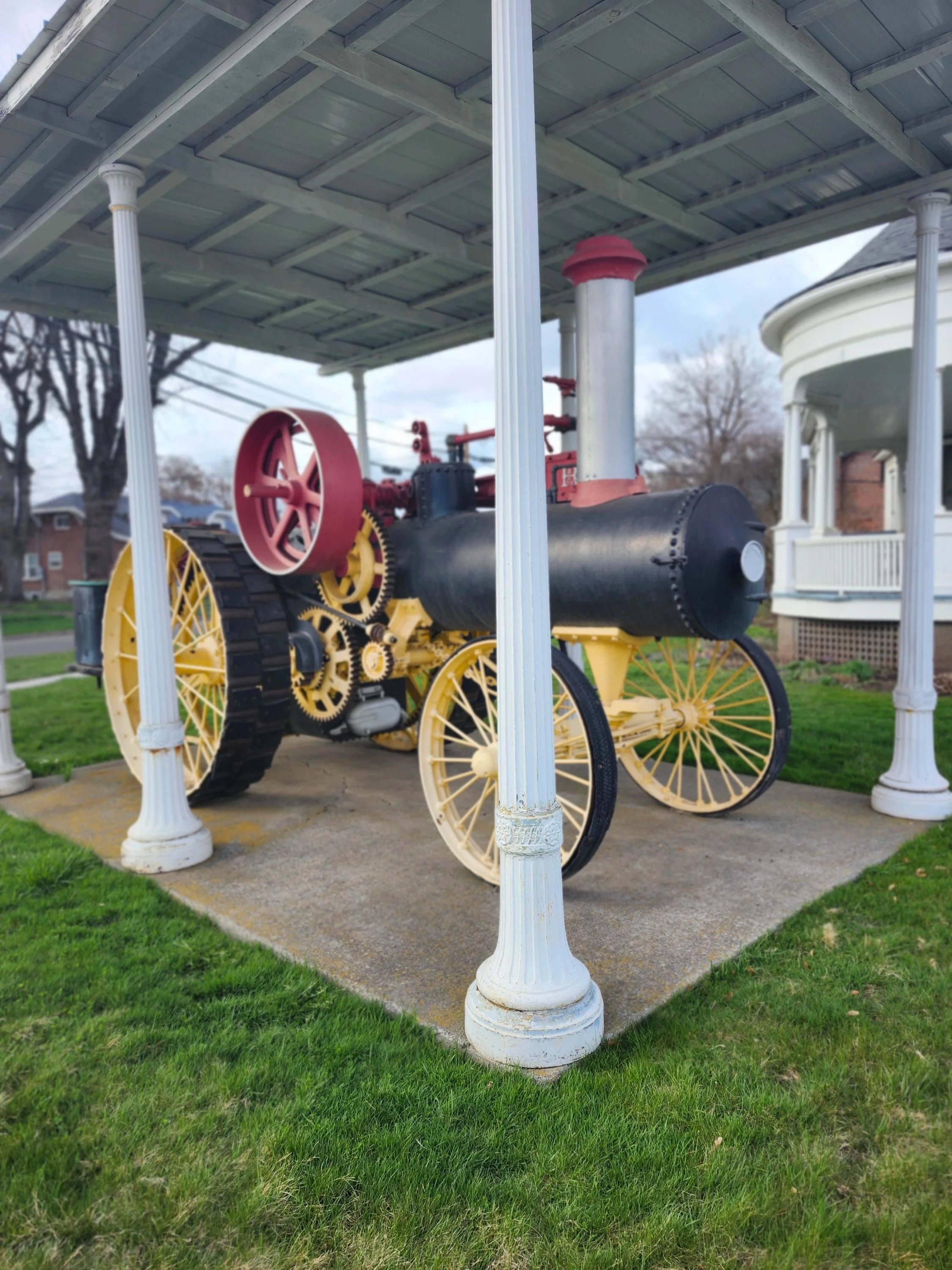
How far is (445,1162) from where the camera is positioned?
7.13 feet

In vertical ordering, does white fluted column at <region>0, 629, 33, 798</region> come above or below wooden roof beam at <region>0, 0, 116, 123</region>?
below

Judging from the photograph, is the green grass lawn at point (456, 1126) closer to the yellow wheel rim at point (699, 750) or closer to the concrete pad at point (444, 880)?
the concrete pad at point (444, 880)

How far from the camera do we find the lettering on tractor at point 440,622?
12.2 feet

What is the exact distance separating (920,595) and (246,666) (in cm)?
364

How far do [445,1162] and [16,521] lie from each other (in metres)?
29.6

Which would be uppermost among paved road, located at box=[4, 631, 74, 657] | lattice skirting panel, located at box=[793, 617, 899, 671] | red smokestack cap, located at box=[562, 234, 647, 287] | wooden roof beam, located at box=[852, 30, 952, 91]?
wooden roof beam, located at box=[852, 30, 952, 91]

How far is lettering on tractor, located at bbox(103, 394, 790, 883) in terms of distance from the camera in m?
3.73

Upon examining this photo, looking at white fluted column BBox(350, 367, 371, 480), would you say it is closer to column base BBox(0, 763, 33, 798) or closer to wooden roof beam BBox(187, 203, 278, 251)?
wooden roof beam BBox(187, 203, 278, 251)

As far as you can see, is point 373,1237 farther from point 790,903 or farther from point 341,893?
point 790,903

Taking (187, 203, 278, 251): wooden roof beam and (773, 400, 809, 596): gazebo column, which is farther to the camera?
(773, 400, 809, 596): gazebo column

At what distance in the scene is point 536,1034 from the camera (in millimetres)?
2561

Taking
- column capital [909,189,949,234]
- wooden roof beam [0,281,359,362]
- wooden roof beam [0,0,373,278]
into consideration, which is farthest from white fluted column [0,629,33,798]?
column capital [909,189,949,234]

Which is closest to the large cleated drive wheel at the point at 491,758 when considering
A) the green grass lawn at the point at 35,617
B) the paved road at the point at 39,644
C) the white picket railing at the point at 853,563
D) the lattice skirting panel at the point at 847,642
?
the white picket railing at the point at 853,563

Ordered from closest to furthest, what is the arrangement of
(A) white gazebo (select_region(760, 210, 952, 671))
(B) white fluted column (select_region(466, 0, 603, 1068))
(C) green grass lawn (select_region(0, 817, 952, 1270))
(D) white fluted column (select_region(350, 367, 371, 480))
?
(C) green grass lawn (select_region(0, 817, 952, 1270))
(B) white fluted column (select_region(466, 0, 603, 1068))
(D) white fluted column (select_region(350, 367, 371, 480))
(A) white gazebo (select_region(760, 210, 952, 671))
